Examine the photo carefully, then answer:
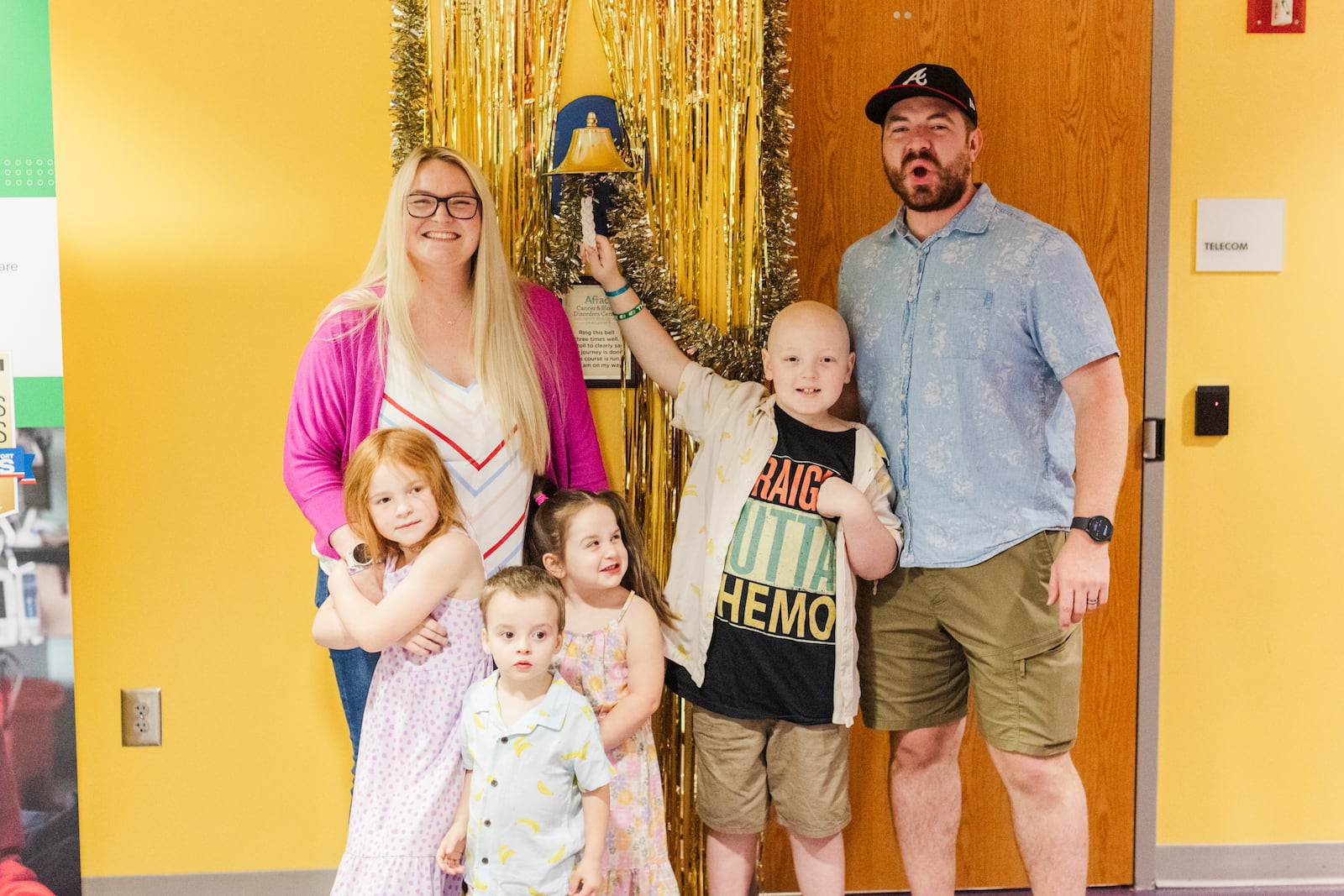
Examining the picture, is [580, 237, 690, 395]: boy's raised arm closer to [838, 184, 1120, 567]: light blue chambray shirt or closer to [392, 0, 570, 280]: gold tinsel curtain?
[392, 0, 570, 280]: gold tinsel curtain

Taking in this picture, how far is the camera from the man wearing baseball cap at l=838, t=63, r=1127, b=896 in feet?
6.47

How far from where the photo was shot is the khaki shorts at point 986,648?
202 cm

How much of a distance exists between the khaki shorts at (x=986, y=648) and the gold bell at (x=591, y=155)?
1.07 m

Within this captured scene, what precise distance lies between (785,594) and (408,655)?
28.9 inches

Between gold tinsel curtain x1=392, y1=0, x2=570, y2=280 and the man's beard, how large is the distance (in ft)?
2.59

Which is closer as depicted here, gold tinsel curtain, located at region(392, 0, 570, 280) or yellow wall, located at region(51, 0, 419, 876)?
gold tinsel curtain, located at region(392, 0, 570, 280)

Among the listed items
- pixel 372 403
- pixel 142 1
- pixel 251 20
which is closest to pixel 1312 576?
pixel 372 403

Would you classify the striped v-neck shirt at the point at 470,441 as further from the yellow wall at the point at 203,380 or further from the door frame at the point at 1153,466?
the door frame at the point at 1153,466

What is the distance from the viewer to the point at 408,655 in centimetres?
183

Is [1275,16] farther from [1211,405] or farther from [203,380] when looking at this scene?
[203,380]

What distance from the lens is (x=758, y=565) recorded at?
1987 millimetres

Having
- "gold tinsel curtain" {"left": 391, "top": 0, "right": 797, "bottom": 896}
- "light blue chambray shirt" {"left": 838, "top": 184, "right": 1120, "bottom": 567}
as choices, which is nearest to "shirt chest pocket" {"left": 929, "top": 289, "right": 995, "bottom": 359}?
"light blue chambray shirt" {"left": 838, "top": 184, "right": 1120, "bottom": 567}

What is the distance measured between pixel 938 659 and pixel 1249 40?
178cm

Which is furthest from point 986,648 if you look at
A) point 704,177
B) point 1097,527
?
point 704,177
